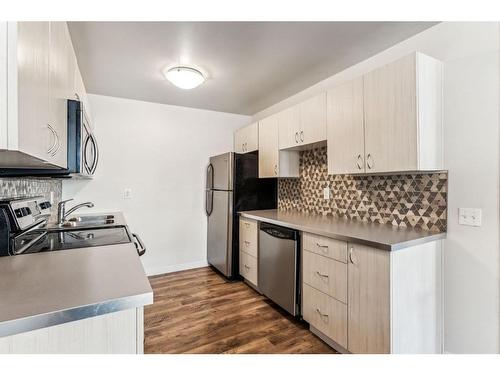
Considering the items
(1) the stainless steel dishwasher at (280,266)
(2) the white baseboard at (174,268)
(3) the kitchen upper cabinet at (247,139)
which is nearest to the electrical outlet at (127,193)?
(2) the white baseboard at (174,268)

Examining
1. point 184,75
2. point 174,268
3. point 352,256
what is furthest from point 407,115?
point 174,268

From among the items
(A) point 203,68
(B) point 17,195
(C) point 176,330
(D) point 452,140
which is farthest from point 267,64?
(C) point 176,330

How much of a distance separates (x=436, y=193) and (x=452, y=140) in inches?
14.5

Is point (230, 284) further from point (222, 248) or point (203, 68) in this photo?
point (203, 68)

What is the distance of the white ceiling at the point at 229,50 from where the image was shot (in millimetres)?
1796

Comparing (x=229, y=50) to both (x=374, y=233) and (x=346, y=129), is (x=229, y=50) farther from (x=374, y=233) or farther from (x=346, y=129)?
(x=374, y=233)

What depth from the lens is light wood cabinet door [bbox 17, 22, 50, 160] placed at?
62 cm

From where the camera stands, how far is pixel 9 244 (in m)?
1.17

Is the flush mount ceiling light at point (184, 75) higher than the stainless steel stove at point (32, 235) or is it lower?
higher

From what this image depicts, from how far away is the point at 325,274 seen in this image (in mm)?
1914

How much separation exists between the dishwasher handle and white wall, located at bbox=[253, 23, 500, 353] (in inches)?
42.0

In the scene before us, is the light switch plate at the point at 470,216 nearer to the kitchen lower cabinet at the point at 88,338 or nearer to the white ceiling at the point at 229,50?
the white ceiling at the point at 229,50

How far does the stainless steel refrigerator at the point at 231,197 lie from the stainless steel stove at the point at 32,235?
150cm

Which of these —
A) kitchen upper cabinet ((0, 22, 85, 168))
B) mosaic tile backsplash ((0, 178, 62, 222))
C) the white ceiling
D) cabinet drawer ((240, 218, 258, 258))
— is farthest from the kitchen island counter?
cabinet drawer ((240, 218, 258, 258))
